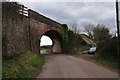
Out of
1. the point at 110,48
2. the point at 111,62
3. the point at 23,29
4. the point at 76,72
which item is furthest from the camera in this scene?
the point at 23,29

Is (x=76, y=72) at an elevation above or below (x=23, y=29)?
below

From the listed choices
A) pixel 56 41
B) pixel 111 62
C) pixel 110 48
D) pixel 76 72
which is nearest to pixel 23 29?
pixel 110 48

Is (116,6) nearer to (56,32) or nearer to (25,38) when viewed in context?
(25,38)

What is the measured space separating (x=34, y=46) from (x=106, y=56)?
929 centimetres

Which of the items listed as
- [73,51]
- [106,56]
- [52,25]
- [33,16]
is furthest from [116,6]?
[73,51]

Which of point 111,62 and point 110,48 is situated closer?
point 111,62

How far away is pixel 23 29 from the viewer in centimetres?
2647

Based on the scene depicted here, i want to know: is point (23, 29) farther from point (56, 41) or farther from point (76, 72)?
point (56, 41)

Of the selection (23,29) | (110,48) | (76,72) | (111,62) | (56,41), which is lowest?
(76,72)

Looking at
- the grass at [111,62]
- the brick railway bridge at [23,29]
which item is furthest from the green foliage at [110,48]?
the brick railway bridge at [23,29]

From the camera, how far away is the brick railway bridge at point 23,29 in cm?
1908

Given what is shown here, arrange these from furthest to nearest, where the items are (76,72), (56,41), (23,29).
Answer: (56,41), (23,29), (76,72)

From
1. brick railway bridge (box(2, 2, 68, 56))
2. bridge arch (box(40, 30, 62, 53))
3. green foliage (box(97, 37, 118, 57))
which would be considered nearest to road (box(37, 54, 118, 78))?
brick railway bridge (box(2, 2, 68, 56))

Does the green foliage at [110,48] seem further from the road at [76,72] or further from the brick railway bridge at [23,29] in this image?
the brick railway bridge at [23,29]
